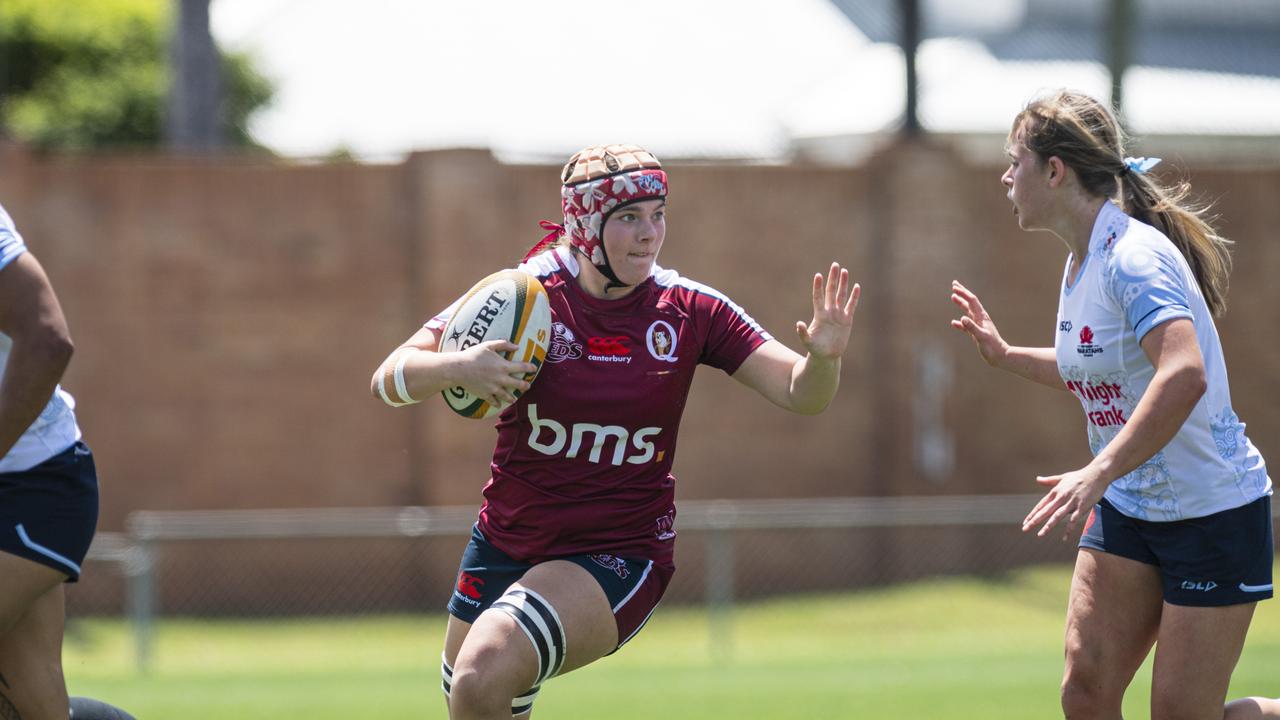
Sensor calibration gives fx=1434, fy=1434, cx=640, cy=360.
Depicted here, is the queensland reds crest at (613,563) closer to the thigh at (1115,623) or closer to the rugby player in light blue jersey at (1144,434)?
the rugby player in light blue jersey at (1144,434)

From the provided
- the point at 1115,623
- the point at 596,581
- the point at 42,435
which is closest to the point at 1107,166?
the point at 1115,623

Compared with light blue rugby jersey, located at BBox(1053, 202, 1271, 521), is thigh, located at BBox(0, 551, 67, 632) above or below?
below

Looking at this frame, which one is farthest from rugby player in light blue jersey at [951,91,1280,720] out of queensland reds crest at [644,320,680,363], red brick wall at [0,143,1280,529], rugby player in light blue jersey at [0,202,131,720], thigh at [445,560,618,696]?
red brick wall at [0,143,1280,529]

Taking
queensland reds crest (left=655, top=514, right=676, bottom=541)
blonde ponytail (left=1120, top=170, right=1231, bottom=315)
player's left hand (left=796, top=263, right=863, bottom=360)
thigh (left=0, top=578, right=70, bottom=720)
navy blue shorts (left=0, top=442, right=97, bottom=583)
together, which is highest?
blonde ponytail (left=1120, top=170, right=1231, bottom=315)

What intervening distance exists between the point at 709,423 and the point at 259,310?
4.51 m

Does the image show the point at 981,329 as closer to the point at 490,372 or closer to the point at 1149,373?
the point at 1149,373

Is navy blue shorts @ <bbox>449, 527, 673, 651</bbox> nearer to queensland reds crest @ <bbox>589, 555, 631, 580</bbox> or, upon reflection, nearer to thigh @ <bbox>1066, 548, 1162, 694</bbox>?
queensland reds crest @ <bbox>589, 555, 631, 580</bbox>

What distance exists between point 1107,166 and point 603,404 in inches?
75.2

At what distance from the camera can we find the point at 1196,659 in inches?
182

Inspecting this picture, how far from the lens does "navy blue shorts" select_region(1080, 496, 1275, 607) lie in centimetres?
466

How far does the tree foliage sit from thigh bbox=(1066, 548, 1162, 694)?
19196 millimetres

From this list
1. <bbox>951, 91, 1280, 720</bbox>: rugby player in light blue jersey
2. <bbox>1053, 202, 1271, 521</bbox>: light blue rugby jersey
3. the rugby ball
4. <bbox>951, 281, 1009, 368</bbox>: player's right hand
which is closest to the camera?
<bbox>951, 91, 1280, 720</bbox>: rugby player in light blue jersey

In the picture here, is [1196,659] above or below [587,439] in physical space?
below

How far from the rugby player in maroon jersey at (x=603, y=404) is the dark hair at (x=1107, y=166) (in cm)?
87
